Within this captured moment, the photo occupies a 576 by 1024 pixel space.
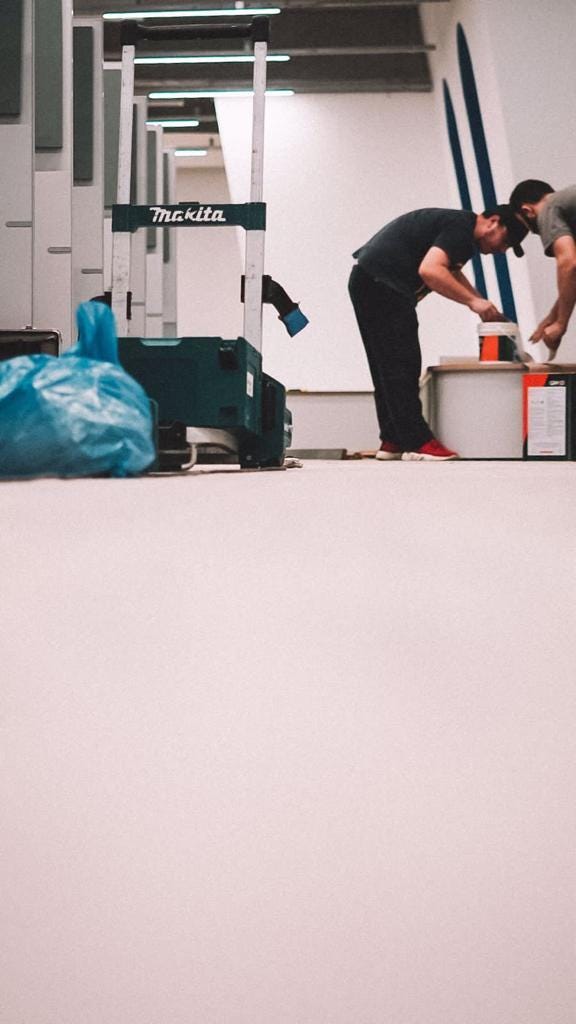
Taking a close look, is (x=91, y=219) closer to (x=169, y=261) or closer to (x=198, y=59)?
(x=169, y=261)

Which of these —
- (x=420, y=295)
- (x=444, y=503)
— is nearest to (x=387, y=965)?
(x=444, y=503)

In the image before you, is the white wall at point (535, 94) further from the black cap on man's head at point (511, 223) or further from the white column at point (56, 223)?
the white column at point (56, 223)

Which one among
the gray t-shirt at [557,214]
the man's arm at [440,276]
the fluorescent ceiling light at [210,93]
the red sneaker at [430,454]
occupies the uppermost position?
the fluorescent ceiling light at [210,93]

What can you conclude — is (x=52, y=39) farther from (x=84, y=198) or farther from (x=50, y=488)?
(x=50, y=488)

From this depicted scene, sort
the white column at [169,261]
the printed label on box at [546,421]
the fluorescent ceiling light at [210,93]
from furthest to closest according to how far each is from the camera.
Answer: the fluorescent ceiling light at [210,93] < the white column at [169,261] < the printed label on box at [546,421]

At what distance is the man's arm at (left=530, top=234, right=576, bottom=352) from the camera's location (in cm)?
427

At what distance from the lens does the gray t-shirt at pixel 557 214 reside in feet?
13.9

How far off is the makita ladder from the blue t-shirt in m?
1.06

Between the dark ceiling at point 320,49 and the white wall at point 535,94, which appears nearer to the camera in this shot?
the white wall at point 535,94

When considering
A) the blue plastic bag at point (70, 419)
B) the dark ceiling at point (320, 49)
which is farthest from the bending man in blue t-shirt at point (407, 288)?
the dark ceiling at point (320, 49)

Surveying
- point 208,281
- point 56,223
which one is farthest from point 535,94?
point 208,281

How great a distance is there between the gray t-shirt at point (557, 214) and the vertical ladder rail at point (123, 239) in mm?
1810

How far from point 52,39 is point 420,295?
5.19 ft

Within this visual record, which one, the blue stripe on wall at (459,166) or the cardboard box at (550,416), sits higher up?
the blue stripe on wall at (459,166)
